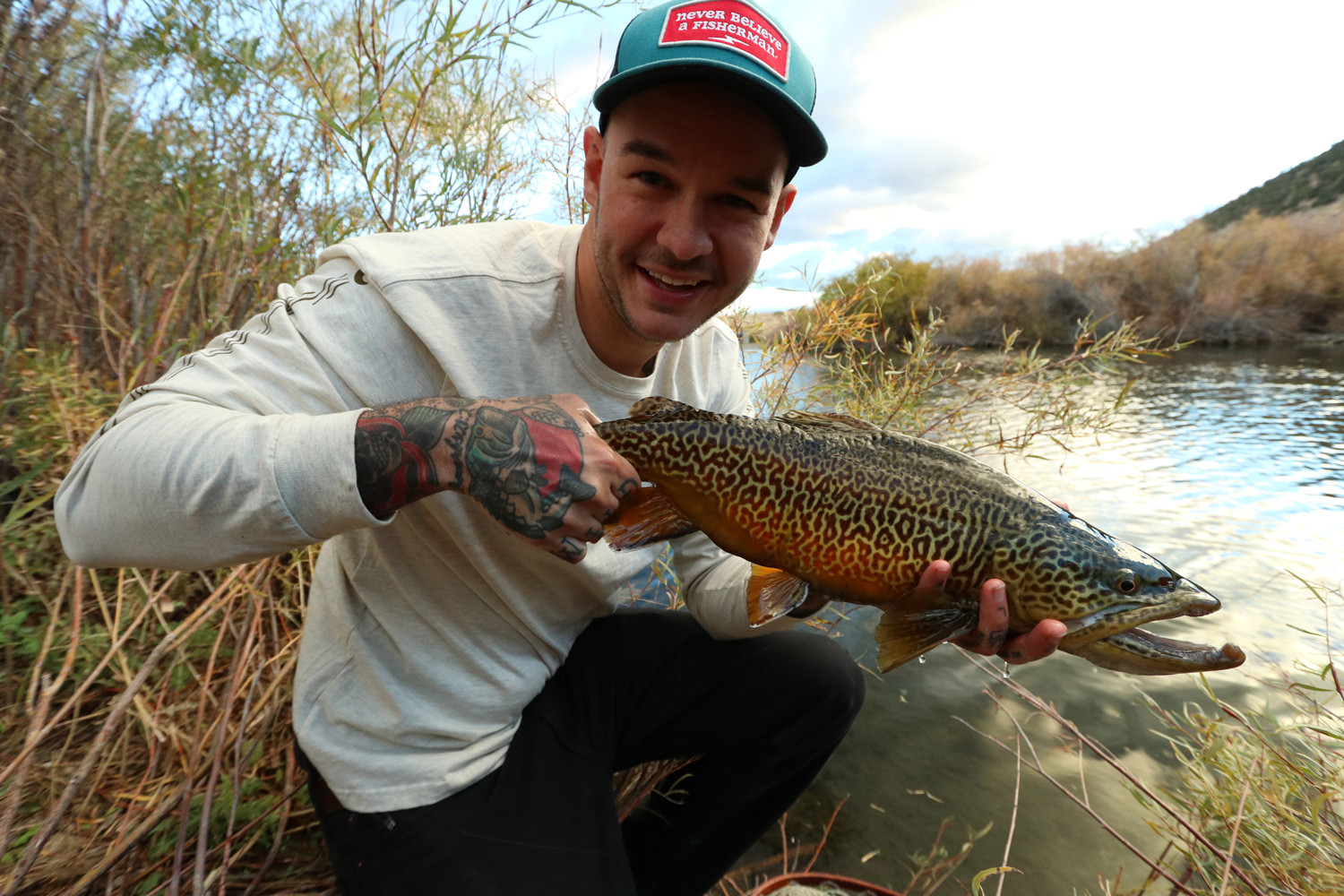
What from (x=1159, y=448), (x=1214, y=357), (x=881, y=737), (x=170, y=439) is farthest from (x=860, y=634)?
(x=1214, y=357)

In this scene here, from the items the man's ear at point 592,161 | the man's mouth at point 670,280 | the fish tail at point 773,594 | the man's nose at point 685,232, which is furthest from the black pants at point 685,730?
the man's ear at point 592,161

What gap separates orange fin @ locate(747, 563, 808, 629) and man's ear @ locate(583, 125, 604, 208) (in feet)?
4.71

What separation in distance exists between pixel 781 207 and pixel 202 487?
2.06 metres

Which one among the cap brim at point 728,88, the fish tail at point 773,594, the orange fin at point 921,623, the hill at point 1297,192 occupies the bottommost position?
the orange fin at point 921,623

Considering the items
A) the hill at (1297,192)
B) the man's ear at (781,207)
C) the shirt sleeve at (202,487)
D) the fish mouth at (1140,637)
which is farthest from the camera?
the hill at (1297,192)

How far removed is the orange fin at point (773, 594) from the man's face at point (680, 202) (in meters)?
0.86

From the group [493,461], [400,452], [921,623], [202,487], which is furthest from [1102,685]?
[202,487]

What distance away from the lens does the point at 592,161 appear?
2365 mm

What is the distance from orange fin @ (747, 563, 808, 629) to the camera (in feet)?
6.64

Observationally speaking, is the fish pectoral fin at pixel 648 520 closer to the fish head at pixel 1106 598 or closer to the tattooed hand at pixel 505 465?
the tattooed hand at pixel 505 465

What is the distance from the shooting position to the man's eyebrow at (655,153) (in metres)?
1.98

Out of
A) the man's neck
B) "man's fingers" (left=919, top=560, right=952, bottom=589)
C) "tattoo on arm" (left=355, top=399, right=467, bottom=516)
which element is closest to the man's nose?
the man's neck

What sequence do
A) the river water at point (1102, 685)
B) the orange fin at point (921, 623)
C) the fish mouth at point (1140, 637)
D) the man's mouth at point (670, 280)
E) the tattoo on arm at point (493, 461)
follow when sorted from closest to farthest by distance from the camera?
the tattoo on arm at point (493, 461), the fish mouth at point (1140, 637), the orange fin at point (921, 623), the man's mouth at point (670, 280), the river water at point (1102, 685)

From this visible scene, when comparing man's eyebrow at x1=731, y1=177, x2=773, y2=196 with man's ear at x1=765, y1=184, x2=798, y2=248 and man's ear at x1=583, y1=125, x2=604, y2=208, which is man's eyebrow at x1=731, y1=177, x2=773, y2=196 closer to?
man's ear at x1=765, y1=184, x2=798, y2=248
